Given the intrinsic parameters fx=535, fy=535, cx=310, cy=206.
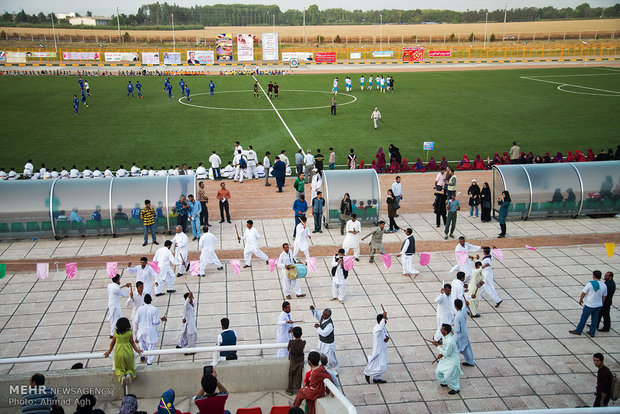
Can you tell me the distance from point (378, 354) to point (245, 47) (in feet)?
235

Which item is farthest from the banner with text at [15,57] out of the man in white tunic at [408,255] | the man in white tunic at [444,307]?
the man in white tunic at [444,307]

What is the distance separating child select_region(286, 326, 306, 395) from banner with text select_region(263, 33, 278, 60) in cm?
7298

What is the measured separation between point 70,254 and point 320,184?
997 cm

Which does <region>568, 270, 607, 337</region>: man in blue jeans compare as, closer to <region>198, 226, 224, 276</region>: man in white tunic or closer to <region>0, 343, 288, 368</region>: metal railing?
<region>0, 343, 288, 368</region>: metal railing

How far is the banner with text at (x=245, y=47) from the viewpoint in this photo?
76.6 meters

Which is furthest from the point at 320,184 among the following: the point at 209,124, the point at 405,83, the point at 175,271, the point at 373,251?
the point at 405,83

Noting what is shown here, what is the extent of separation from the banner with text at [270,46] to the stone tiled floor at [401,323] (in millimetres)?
65553

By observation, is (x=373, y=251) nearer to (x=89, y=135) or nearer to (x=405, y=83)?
(x=89, y=135)

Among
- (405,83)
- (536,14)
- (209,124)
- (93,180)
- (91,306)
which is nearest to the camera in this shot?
(91,306)

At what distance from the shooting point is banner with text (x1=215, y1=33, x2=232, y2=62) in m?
79.3

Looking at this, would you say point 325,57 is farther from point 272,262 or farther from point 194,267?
point 194,267

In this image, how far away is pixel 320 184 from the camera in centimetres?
2253

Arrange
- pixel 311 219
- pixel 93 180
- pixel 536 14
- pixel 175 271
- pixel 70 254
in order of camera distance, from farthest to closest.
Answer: pixel 536 14, pixel 311 219, pixel 93 180, pixel 70 254, pixel 175 271

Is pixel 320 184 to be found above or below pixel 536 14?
below
